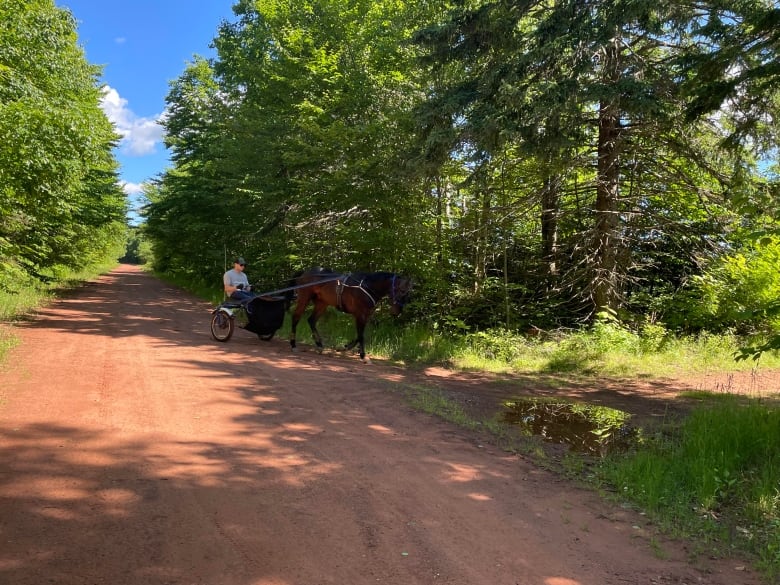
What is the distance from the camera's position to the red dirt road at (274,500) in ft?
10.5

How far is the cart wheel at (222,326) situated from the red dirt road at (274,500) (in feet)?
13.0

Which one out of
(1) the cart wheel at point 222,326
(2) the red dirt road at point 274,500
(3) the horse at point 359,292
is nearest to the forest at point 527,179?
(2) the red dirt road at point 274,500

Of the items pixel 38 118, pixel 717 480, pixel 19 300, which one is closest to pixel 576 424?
pixel 717 480

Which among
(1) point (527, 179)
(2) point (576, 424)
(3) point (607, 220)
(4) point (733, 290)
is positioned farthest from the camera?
(1) point (527, 179)

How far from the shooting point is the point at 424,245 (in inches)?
545

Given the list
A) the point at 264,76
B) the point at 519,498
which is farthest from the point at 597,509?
the point at 264,76

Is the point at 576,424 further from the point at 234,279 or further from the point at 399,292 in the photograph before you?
the point at 234,279

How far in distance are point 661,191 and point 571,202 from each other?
91.9 inches

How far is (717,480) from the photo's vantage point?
482cm

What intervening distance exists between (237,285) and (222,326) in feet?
3.21

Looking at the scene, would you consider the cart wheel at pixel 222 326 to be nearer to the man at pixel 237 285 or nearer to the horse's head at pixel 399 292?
the man at pixel 237 285

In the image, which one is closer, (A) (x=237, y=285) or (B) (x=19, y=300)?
(A) (x=237, y=285)

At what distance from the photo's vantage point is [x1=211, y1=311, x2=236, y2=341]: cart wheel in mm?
11242

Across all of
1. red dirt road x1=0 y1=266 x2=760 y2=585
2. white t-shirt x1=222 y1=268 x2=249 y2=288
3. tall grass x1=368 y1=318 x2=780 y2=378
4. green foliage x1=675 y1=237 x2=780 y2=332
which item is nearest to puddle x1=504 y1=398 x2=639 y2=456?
red dirt road x1=0 y1=266 x2=760 y2=585
